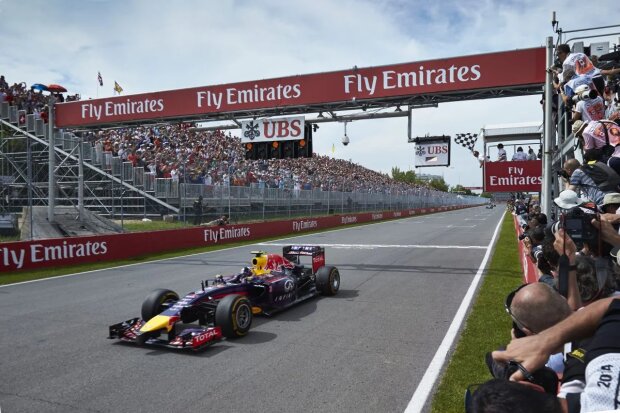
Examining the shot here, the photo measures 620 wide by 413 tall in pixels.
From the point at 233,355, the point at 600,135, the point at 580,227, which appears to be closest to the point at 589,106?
the point at 600,135

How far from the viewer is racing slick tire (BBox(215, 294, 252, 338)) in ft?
18.5

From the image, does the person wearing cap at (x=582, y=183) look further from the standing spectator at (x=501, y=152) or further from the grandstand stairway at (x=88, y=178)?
the grandstand stairway at (x=88, y=178)

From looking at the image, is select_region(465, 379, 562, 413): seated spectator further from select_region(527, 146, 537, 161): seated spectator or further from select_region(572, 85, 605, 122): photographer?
select_region(527, 146, 537, 161): seated spectator

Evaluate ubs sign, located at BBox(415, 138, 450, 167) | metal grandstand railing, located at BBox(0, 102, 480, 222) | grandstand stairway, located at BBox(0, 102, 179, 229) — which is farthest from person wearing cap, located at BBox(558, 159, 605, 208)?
grandstand stairway, located at BBox(0, 102, 179, 229)

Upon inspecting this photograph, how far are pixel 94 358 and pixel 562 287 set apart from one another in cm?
464

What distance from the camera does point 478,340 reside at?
5.50m

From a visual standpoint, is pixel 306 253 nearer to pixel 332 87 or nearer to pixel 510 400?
→ pixel 332 87

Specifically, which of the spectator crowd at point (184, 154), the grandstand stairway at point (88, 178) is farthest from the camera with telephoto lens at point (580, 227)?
the spectator crowd at point (184, 154)

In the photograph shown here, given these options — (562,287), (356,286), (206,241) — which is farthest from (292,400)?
(206,241)

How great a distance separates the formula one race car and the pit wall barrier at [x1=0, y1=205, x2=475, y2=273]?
700cm

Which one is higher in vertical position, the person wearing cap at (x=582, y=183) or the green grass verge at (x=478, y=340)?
the person wearing cap at (x=582, y=183)

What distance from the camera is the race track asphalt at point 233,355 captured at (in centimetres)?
396

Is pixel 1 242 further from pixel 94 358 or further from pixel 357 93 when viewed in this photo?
pixel 357 93

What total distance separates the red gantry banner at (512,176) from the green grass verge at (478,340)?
3530 mm
